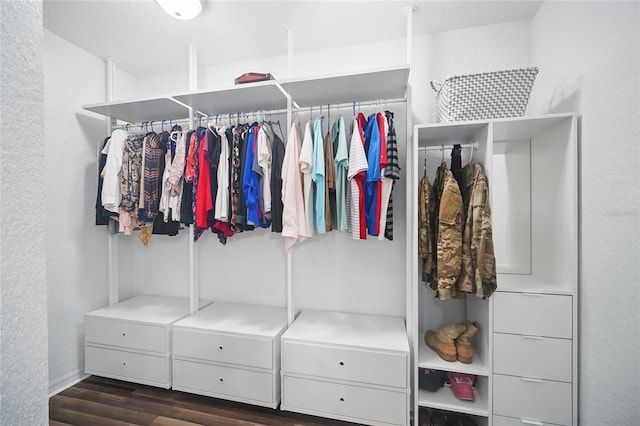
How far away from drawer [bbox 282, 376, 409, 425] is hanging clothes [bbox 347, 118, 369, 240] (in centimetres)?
89

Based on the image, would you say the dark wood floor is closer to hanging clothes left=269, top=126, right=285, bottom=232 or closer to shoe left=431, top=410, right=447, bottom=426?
shoe left=431, top=410, right=447, bottom=426

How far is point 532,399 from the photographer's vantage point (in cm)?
143

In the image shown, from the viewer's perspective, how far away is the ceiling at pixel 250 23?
1726mm

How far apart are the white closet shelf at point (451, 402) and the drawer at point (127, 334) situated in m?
1.70

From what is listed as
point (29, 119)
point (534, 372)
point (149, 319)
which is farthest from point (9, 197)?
point (534, 372)

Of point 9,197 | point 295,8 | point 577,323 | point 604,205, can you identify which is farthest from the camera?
point 295,8

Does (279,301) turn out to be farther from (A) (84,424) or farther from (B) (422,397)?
(A) (84,424)

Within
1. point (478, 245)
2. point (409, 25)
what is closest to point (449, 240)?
point (478, 245)

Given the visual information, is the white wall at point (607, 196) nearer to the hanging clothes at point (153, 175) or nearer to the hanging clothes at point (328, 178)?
the hanging clothes at point (328, 178)

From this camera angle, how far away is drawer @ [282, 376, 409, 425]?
1567mm

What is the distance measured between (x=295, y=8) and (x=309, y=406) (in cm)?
243

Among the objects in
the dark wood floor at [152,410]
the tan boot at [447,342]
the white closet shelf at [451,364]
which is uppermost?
the tan boot at [447,342]

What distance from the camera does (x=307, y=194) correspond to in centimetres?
176

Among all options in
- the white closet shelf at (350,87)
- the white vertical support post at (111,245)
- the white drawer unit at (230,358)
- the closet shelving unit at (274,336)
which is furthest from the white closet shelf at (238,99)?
the white drawer unit at (230,358)
